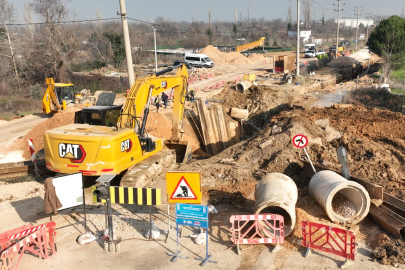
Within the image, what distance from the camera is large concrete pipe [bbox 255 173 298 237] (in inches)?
336

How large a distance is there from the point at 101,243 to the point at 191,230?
2.18 metres

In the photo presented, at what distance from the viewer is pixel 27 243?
807 centimetres

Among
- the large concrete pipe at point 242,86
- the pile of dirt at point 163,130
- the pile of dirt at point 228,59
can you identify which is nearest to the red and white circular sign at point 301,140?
the pile of dirt at point 163,130

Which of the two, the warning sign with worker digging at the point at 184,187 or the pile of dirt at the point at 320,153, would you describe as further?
the pile of dirt at the point at 320,153

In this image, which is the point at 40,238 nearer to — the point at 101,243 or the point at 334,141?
the point at 101,243

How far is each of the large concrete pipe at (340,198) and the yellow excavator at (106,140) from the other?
535 centimetres

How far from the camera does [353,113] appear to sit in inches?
699

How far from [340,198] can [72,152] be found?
7.46 m

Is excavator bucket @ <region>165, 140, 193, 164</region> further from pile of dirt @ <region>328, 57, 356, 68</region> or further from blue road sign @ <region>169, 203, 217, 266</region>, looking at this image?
pile of dirt @ <region>328, 57, 356, 68</region>

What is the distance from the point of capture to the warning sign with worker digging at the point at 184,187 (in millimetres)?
8281

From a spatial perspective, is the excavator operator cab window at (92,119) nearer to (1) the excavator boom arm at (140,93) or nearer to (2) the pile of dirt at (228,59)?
(1) the excavator boom arm at (140,93)

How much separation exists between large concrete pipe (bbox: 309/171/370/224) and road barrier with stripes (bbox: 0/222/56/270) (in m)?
6.54

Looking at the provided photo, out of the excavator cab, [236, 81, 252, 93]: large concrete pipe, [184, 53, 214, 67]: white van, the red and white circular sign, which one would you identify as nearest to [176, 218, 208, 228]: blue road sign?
the red and white circular sign

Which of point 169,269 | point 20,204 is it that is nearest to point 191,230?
point 169,269
